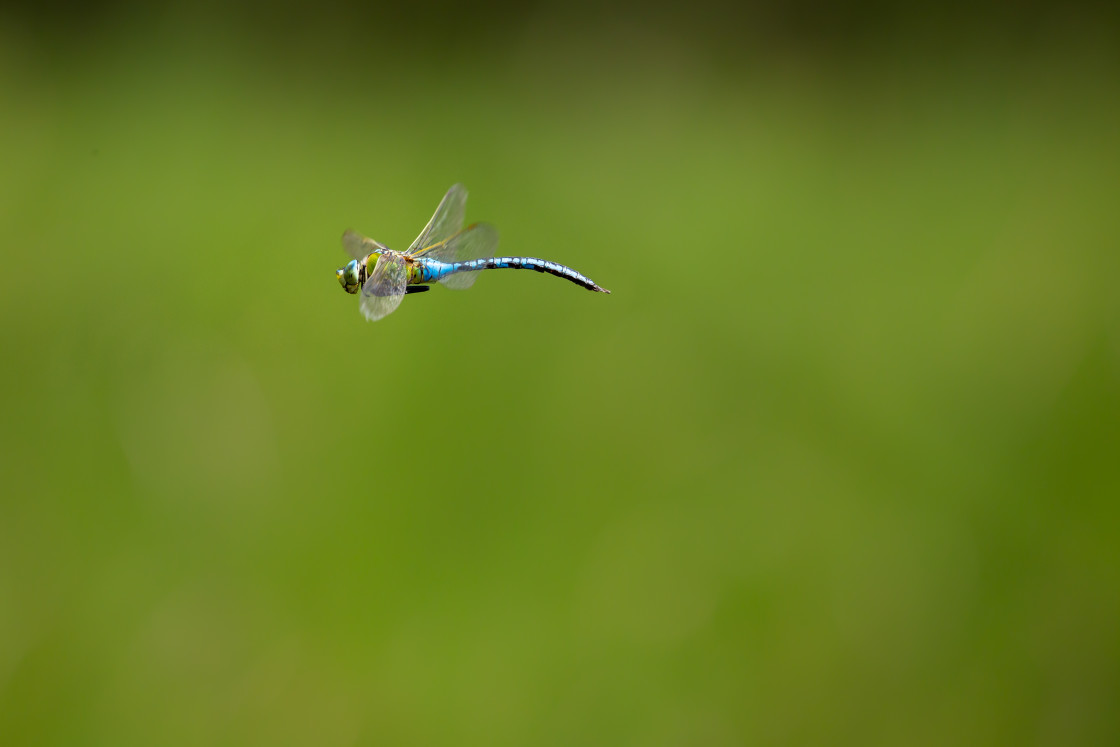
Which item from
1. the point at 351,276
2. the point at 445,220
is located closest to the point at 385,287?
the point at 351,276

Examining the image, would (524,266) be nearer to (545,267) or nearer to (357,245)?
(545,267)

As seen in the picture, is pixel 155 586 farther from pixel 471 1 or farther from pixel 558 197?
pixel 471 1

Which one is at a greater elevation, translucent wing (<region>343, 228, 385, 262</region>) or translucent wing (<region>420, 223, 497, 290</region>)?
translucent wing (<region>420, 223, 497, 290</region>)

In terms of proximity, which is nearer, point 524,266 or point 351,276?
point 351,276

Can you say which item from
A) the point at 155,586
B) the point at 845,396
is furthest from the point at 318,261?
the point at 845,396

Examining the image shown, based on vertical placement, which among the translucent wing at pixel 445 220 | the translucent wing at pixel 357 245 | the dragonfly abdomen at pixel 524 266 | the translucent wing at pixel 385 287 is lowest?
the translucent wing at pixel 385 287

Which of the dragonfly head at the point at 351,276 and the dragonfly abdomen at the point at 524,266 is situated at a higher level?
the dragonfly abdomen at the point at 524,266
